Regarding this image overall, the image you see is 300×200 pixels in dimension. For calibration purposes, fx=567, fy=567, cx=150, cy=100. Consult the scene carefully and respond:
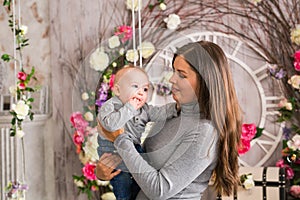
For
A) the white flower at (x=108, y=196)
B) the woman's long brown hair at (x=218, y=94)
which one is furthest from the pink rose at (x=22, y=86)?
the woman's long brown hair at (x=218, y=94)

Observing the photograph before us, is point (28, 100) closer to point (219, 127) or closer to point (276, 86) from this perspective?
point (276, 86)

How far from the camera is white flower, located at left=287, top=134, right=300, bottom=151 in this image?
8.00ft

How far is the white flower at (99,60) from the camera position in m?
0.78

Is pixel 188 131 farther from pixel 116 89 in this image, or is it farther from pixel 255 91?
pixel 255 91

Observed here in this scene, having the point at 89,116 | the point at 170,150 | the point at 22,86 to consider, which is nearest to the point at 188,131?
the point at 170,150

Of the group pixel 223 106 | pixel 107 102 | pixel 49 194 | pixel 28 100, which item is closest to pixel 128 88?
pixel 107 102

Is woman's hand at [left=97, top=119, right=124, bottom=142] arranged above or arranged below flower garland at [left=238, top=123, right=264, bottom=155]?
above

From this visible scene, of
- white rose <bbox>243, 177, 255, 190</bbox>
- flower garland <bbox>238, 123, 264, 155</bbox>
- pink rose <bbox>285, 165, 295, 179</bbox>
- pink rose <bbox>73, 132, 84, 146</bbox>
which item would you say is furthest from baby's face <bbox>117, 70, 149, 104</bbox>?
pink rose <bbox>285, 165, 295, 179</bbox>

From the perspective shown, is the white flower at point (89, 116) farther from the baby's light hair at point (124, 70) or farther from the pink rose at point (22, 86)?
the pink rose at point (22, 86)

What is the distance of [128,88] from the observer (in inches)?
31.4

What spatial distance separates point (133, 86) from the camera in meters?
0.80

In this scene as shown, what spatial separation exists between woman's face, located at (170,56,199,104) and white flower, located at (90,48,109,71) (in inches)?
4.3

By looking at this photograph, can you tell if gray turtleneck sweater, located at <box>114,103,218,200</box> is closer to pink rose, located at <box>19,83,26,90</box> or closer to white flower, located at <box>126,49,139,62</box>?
white flower, located at <box>126,49,139,62</box>

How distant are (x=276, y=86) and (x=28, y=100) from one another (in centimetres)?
113
